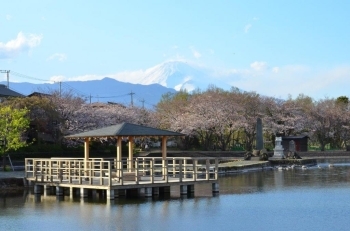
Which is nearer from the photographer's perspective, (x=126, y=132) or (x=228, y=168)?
(x=126, y=132)

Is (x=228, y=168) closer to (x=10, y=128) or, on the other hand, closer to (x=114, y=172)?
(x=114, y=172)

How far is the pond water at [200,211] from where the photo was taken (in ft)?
63.7

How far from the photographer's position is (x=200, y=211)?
22203 millimetres

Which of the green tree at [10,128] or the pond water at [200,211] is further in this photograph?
the green tree at [10,128]

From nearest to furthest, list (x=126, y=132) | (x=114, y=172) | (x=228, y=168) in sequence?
(x=126, y=132) → (x=114, y=172) → (x=228, y=168)

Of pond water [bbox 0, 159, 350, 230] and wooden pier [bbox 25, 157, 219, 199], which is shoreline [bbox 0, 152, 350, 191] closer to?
wooden pier [bbox 25, 157, 219, 199]

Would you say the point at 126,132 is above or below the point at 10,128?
below

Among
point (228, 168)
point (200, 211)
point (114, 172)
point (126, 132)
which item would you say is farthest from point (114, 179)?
point (228, 168)

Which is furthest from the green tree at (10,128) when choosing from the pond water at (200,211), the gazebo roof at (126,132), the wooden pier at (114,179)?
the gazebo roof at (126,132)

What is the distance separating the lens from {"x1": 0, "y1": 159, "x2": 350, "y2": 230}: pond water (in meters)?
19.4

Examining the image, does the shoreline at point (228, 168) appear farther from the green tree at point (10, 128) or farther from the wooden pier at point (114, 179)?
the green tree at point (10, 128)

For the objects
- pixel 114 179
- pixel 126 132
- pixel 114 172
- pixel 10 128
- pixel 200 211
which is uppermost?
pixel 10 128

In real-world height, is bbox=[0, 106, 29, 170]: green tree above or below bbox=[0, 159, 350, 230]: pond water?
above

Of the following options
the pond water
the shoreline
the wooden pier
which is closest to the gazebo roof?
the wooden pier
